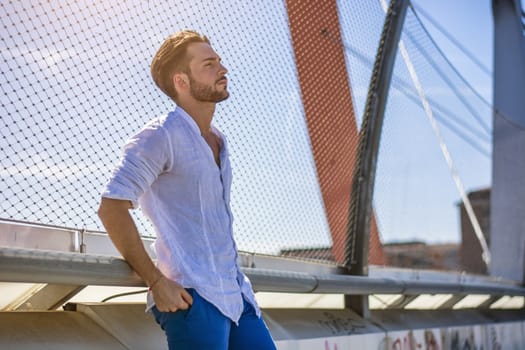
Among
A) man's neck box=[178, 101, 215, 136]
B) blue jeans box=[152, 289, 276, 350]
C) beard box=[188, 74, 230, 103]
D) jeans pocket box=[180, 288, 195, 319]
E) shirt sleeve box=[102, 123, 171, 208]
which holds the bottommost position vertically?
blue jeans box=[152, 289, 276, 350]

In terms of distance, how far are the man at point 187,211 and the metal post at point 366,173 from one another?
206 centimetres

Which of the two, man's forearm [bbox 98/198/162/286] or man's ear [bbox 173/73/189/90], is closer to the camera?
man's forearm [bbox 98/198/162/286]

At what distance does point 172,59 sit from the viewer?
2.99 metres

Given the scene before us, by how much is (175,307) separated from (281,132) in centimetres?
187

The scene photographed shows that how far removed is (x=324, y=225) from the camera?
4891mm

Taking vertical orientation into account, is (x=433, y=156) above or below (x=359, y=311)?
above

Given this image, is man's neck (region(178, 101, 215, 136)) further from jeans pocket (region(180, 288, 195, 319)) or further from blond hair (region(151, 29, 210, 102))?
jeans pocket (region(180, 288, 195, 319))

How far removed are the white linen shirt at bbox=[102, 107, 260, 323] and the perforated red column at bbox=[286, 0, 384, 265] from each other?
186cm

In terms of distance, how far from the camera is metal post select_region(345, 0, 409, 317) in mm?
4973

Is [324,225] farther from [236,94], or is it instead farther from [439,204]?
[439,204]

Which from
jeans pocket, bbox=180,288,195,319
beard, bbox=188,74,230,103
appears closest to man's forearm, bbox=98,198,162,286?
jeans pocket, bbox=180,288,195,319

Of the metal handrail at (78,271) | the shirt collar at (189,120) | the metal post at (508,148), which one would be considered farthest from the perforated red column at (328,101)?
the metal post at (508,148)

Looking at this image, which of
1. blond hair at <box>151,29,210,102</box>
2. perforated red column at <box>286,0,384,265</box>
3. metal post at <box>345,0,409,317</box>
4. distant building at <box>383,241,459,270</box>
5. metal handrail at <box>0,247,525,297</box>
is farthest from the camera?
distant building at <box>383,241,459,270</box>

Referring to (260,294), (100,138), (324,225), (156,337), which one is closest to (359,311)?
(324,225)
